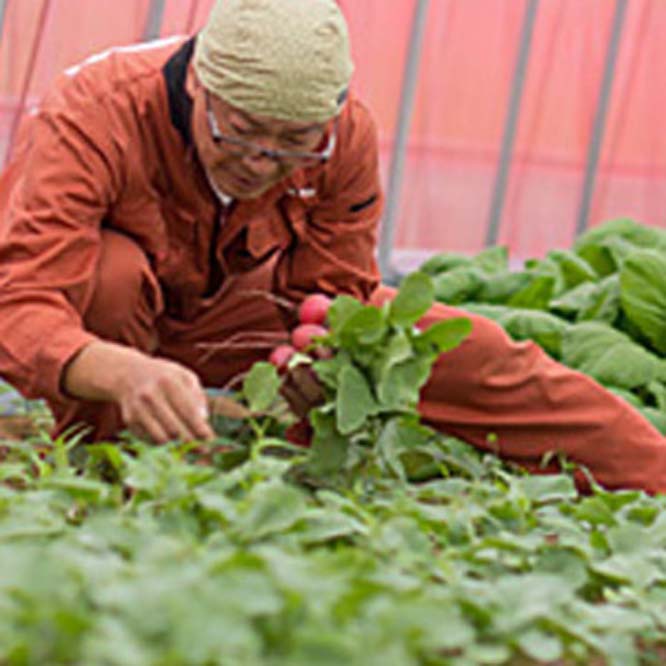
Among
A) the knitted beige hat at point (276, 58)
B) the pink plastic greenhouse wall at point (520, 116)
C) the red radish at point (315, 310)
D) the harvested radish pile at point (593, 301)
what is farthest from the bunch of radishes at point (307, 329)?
the pink plastic greenhouse wall at point (520, 116)

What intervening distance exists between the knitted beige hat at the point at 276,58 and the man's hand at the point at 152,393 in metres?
0.53

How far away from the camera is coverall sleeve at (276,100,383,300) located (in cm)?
318

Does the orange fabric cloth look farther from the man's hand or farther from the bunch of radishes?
the bunch of radishes

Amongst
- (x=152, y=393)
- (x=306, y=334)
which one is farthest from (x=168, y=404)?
(x=306, y=334)

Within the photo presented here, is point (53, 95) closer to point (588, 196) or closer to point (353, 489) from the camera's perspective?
point (353, 489)

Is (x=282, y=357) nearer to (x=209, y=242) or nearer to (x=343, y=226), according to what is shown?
(x=209, y=242)

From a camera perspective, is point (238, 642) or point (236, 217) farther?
point (236, 217)

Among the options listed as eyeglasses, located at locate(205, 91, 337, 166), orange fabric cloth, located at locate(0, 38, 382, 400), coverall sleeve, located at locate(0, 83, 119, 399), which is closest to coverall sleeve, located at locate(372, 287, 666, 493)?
orange fabric cloth, located at locate(0, 38, 382, 400)

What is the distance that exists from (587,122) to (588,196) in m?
0.39

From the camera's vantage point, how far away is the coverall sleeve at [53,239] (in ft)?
8.72

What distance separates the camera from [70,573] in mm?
1478

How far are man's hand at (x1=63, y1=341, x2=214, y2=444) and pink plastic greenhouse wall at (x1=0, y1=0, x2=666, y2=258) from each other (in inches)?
160

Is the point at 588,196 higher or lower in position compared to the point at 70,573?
lower

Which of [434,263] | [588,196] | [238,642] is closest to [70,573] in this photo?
[238,642]
